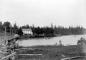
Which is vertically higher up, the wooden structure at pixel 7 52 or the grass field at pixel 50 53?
the wooden structure at pixel 7 52

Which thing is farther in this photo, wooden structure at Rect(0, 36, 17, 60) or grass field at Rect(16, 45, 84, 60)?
grass field at Rect(16, 45, 84, 60)

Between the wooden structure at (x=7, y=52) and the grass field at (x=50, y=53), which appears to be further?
the grass field at (x=50, y=53)

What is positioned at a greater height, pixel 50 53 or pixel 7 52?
pixel 7 52

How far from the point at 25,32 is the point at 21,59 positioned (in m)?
40.5

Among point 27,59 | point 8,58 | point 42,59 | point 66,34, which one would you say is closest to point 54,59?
point 42,59

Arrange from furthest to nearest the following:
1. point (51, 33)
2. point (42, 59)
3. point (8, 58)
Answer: point (51, 33) → point (42, 59) → point (8, 58)

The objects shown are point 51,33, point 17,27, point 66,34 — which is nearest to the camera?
point 66,34

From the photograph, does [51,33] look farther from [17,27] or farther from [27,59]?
[27,59]

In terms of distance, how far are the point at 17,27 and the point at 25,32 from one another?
4.36 meters

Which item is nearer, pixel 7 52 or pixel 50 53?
pixel 7 52

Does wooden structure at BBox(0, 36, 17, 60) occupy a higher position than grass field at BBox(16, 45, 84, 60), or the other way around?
wooden structure at BBox(0, 36, 17, 60)

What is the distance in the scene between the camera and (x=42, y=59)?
24.8 ft

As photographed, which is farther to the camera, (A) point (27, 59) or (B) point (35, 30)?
(B) point (35, 30)

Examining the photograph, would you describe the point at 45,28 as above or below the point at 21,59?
above
